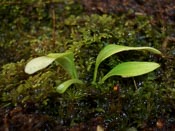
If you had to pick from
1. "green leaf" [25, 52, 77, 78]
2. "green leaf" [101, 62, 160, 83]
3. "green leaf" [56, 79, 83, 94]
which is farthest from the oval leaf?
"green leaf" [101, 62, 160, 83]

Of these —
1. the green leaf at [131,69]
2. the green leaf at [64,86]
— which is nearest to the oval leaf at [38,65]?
the green leaf at [64,86]

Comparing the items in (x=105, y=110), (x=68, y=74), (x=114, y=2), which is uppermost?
(x=114, y=2)

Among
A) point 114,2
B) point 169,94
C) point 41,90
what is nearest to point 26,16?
point 114,2

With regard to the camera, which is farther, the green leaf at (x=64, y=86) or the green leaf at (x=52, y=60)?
the green leaf at (x=64, y=86)

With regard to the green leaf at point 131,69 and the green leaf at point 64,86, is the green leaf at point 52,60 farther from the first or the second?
the green leaf at point 131,69

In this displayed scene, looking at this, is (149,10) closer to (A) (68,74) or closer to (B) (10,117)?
(A) (68,74)

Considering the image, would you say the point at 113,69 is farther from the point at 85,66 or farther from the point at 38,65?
the point at 38,65
